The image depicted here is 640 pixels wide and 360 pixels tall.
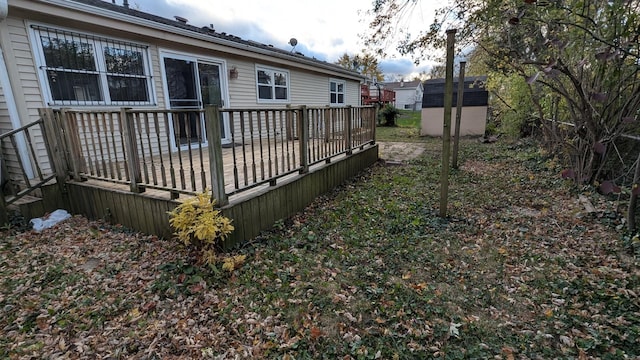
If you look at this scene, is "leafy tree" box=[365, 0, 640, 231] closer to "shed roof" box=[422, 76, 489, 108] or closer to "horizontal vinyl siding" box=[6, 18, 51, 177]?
"shed roof" box=[422, 76, 489, 108]

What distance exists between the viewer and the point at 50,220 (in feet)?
12.7

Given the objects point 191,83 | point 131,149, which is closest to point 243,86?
point 191,83

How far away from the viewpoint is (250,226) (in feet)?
11.1

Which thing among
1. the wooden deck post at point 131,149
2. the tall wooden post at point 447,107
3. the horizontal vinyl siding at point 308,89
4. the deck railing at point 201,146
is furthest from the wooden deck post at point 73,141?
the horizontal vinyl siding at point 308,89

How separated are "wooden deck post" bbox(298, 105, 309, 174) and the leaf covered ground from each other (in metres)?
0.75

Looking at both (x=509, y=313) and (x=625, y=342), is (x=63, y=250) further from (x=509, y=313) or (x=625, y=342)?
(x=625, y=342)

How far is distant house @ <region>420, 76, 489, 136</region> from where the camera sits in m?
11.3

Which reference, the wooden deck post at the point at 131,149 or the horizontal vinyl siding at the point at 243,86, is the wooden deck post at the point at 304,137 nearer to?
the wooden deck post at the point at 131,149

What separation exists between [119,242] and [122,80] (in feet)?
11.0

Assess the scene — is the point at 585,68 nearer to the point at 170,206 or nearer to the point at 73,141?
the point at 170,206

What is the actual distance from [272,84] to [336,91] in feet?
15.8

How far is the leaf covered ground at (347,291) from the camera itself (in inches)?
80.8

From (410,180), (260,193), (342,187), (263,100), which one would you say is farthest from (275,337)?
(263,100)

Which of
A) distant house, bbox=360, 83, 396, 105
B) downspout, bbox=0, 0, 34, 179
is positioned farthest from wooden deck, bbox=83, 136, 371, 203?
distant house, bbox=360, 83, 396, 105
